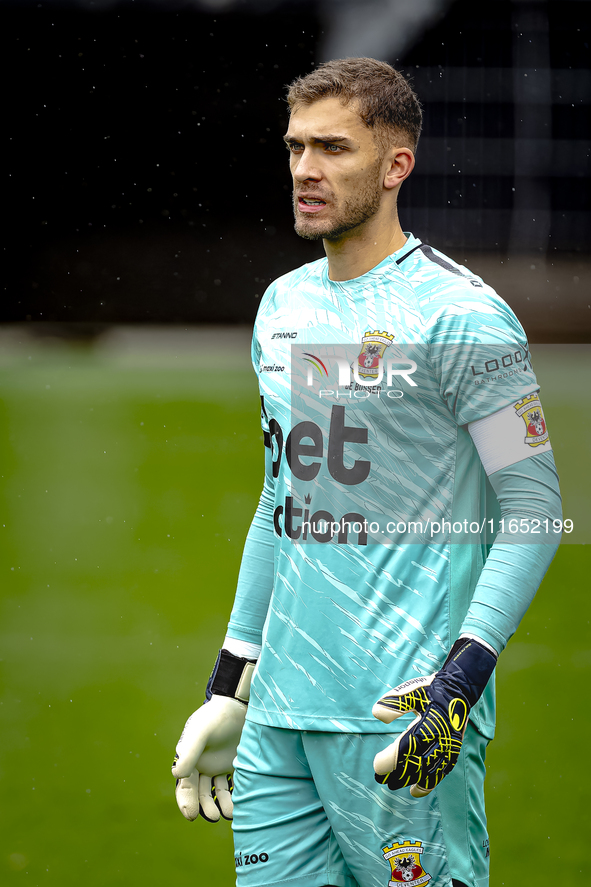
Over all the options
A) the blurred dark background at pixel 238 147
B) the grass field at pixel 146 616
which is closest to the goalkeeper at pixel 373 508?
the grass field at pixel 146 616

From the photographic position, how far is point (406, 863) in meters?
1.27

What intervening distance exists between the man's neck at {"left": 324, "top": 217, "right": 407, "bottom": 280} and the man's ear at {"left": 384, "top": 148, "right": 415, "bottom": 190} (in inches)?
2.3

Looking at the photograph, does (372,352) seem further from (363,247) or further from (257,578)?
(257,578)

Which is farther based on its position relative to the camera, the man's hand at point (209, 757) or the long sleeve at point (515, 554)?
the man's hand at point (209, 757)

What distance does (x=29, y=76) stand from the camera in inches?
266

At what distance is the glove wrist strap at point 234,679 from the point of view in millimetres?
1476

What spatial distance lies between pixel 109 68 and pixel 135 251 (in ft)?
4.40

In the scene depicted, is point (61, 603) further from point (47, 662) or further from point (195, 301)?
point (195, 301)

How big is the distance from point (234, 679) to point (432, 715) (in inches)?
18.1

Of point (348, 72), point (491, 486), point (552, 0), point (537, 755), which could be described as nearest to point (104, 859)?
point (537, 755)

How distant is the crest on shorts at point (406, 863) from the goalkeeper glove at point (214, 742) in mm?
296

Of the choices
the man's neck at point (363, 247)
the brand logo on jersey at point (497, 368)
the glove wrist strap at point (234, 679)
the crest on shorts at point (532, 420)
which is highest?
the man's neck at point (363, 247)

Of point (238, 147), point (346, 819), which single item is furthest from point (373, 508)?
point (238, 147)

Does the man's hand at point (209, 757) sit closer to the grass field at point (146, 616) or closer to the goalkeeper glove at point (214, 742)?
the goalkeeper glove at point (214, 742)
